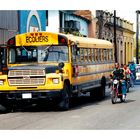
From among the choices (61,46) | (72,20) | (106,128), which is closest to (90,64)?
(61,46)

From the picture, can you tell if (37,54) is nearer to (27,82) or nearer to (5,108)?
(27,82)

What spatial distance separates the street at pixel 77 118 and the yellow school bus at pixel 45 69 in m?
0.62

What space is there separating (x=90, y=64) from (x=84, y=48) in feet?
3.50

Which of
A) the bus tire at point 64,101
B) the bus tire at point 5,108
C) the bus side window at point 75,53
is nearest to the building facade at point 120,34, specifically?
the bus side window at point 75,53

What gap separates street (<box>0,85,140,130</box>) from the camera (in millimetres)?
13594

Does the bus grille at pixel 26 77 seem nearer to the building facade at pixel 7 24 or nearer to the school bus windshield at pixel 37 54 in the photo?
the school bus windshield at pixel 37 54

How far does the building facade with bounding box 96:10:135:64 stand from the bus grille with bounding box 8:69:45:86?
35.4m

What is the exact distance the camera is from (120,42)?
64.0m

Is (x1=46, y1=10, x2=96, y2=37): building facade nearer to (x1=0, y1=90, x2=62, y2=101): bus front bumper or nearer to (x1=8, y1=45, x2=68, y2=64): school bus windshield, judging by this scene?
(x1=8, y1=45, x2=68, y2=64): school bus windshield

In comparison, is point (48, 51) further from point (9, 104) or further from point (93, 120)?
point (93, 120)

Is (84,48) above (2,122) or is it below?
above

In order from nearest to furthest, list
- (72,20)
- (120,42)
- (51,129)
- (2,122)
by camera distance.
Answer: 1. (51,129)
2. (2,122)
3. (72,20)
4. (120,42)

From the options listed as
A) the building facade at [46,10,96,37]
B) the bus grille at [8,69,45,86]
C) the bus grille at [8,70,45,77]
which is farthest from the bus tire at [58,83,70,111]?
the building facade at [46,10,96,37]

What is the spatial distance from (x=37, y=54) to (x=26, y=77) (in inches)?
60.9
